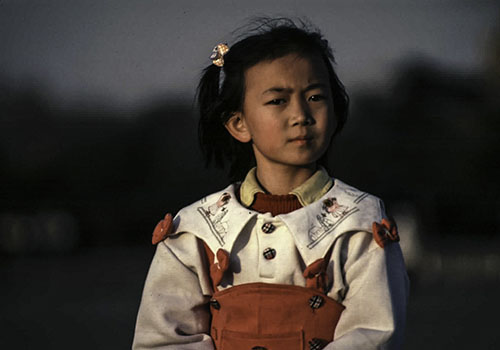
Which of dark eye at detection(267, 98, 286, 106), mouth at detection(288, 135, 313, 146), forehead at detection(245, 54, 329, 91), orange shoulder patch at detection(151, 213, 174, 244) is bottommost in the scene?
orange shoulder patch at detection(151, 213, 174, 244)

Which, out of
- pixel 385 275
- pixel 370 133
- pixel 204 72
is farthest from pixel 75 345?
pixel 370 133

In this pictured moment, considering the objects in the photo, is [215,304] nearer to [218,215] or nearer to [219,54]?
[218,215]

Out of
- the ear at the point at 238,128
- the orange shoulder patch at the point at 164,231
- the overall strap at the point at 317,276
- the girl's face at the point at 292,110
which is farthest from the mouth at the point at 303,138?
the orange shoulder patch at the point at 164,231

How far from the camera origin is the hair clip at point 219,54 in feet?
9.96

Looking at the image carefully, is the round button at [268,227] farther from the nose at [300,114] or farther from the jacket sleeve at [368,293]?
the nose at [300,114]

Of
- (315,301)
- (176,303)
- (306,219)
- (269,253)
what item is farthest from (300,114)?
(176,303)

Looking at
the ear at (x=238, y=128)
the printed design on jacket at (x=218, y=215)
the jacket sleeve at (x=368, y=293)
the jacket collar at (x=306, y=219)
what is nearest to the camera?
the jacket sleeve at (x=368, y=293)

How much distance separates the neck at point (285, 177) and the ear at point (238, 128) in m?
0.13

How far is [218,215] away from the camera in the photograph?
2881 mm

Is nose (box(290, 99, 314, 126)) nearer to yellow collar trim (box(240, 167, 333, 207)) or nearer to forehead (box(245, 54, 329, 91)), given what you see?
forehead (box(245, 54, 329, 91))

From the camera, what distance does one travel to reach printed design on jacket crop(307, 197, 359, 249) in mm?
2717

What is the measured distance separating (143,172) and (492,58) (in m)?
6.88

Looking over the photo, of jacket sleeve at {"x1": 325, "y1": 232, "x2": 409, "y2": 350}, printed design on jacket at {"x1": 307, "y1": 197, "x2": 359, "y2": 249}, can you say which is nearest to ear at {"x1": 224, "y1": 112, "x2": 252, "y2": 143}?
printed design on jacket at {"x1": 307, "y1": 197, "x2": 359, "y2": 249}

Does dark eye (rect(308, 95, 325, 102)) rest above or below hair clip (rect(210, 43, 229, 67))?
below
